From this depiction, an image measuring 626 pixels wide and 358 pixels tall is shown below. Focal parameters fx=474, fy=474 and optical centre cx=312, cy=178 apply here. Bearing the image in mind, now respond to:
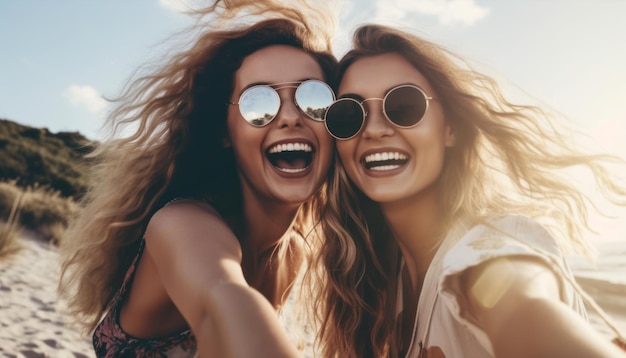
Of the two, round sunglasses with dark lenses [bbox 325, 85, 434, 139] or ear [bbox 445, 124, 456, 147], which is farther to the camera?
ear [bbox 445, 124, 456, 147]

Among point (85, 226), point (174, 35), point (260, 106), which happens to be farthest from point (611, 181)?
point (85, 226)

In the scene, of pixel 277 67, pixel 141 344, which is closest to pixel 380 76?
pixel 277 67

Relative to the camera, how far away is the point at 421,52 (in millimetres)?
2830

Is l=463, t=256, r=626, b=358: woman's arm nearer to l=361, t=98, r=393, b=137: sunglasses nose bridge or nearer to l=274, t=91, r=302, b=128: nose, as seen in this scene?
l=361, t=98, r=393, b=137: sunglasses nose bridge

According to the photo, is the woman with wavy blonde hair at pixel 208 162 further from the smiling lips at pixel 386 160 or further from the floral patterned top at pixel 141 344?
the smiling lips at pixel 386 160

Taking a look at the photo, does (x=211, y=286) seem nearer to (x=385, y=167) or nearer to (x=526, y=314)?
(x=526, y=314)

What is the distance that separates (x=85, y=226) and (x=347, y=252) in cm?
186

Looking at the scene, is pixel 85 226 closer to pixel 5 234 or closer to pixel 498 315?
pixel 498 315

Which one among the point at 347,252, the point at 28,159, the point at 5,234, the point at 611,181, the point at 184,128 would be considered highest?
the point at 184,128

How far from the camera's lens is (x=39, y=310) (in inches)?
272

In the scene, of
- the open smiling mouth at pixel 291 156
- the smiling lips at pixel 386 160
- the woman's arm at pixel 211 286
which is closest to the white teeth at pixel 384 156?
the smiling lips at pixel 386 160

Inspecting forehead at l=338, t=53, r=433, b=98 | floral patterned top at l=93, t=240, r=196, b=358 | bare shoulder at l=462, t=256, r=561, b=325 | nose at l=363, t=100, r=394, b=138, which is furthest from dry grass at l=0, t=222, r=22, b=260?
bare shoulder at l=462, t=256, r=561, b=325

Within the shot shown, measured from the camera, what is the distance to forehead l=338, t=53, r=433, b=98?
277 cm

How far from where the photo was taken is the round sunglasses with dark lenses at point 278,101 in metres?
2.91
